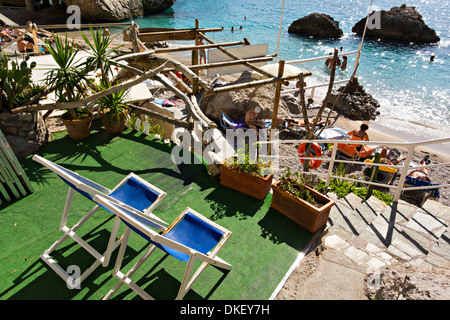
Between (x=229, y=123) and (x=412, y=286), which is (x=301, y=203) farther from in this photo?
(x=229, y=123)

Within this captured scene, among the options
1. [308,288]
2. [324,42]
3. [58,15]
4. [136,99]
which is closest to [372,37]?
[324,42]

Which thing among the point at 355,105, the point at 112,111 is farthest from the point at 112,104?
the point at 355,105

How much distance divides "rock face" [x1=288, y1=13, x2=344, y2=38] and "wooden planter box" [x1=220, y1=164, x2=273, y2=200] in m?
37.1

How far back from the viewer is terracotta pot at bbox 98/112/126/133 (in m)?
6.09

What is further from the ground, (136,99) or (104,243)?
(136,99)

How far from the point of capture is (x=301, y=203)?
4160mm

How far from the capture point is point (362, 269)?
11.5ft

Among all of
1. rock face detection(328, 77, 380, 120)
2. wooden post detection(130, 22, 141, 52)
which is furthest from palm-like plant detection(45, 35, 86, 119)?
rock face detection(328, 77, 380, 120)

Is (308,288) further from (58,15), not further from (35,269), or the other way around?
(58,15)

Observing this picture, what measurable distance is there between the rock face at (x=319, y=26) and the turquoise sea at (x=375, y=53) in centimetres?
130

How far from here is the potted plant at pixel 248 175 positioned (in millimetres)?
4688
